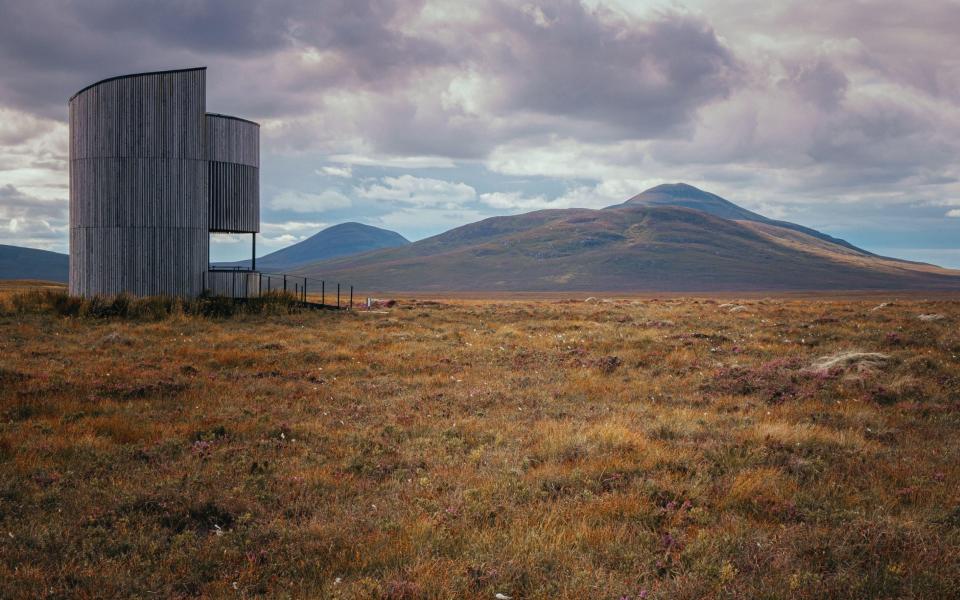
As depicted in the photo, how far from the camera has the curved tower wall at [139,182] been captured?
35.7 meters

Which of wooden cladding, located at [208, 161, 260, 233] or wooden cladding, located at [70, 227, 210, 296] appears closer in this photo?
wooden cladding, located at [70, 227, 210, 296]

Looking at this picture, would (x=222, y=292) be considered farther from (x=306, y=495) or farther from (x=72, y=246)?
(x=306, y=495)

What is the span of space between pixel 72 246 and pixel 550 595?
132 feet

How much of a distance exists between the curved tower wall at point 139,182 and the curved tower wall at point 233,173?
1.29 meters

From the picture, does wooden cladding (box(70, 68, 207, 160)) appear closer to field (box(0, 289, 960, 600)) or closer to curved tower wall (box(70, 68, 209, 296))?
curved tower wall (box(70, 68, 209, 296))

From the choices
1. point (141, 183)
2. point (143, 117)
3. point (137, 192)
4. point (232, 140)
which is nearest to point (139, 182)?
point (141, 183)

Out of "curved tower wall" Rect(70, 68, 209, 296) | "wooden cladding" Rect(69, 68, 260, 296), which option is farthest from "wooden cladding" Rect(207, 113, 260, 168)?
"curved tower wall" Rect(70, 68, 209, 296)

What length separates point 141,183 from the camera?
35.7 meters

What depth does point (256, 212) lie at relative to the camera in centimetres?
4116

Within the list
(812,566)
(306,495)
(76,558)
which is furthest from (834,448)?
(76,558)

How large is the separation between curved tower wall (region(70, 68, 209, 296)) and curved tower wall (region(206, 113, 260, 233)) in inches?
50.6

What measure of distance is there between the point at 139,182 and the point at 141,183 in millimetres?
125

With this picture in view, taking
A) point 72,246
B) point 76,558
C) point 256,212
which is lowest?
point 76,558

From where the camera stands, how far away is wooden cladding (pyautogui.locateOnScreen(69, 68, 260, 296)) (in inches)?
1406
